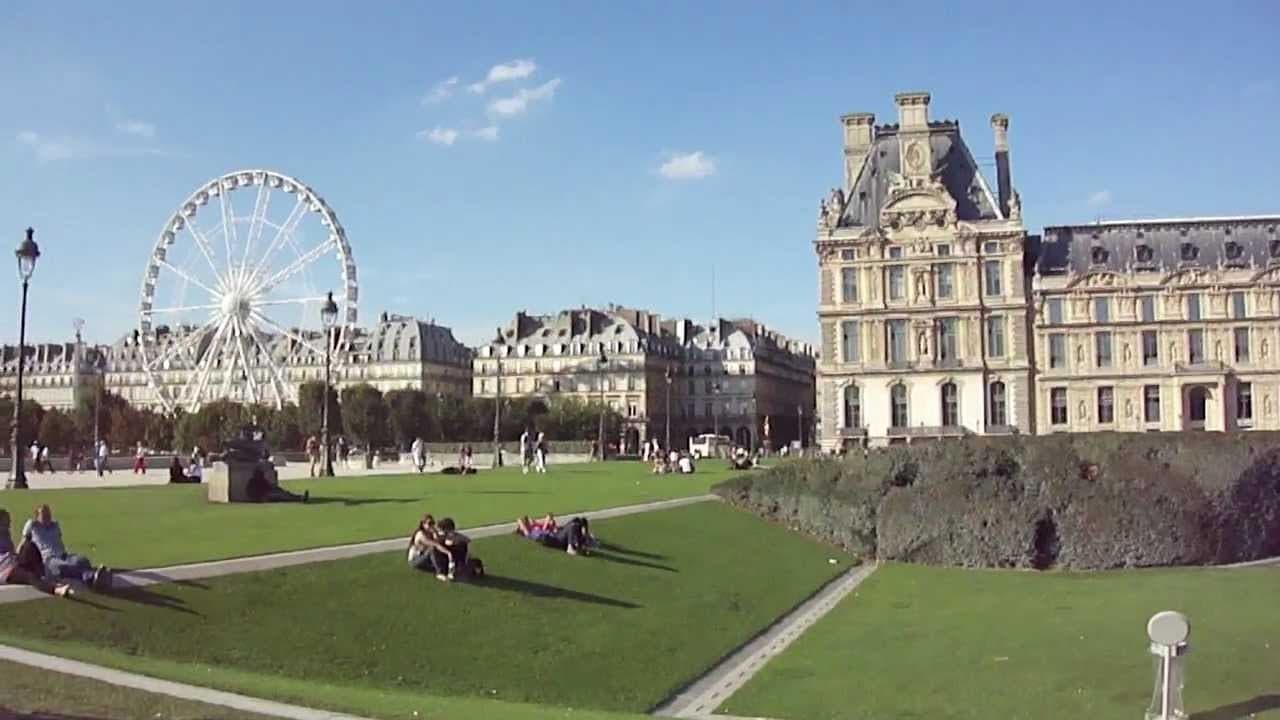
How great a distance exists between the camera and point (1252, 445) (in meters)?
40.9

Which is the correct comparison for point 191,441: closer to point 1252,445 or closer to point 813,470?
point 813,470

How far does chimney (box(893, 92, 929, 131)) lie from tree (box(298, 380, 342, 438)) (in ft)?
168

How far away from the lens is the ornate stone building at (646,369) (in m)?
147

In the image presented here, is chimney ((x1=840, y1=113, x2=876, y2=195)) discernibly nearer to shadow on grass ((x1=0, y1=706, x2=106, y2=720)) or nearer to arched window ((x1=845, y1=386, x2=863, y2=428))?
arched window ((x1=845, y1=386, x2=863, y2=428))

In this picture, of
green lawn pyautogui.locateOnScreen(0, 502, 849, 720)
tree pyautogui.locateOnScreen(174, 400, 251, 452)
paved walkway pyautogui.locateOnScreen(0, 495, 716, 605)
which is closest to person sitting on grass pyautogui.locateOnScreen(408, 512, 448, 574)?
green lawn pyautogui.locateOnScreen(0, 502, 849, 720)

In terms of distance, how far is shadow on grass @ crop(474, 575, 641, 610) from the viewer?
2400 cm

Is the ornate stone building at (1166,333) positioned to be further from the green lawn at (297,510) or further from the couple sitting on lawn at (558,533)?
the couple sitting on lawn at (558,533)

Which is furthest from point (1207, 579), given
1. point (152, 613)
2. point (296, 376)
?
point (296, 376)

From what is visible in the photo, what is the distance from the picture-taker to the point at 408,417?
4454 inches

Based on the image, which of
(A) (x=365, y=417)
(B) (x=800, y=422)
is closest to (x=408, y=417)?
(A) (x=365, y=417)

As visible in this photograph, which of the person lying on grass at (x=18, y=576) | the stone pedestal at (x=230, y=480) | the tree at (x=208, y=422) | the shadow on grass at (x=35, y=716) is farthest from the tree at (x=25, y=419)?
the shadow on grass at (x=35, y=716)

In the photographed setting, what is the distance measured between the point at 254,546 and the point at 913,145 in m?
77.2

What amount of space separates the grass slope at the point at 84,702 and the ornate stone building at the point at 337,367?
418 feet

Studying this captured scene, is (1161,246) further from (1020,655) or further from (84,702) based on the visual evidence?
(84,702)
